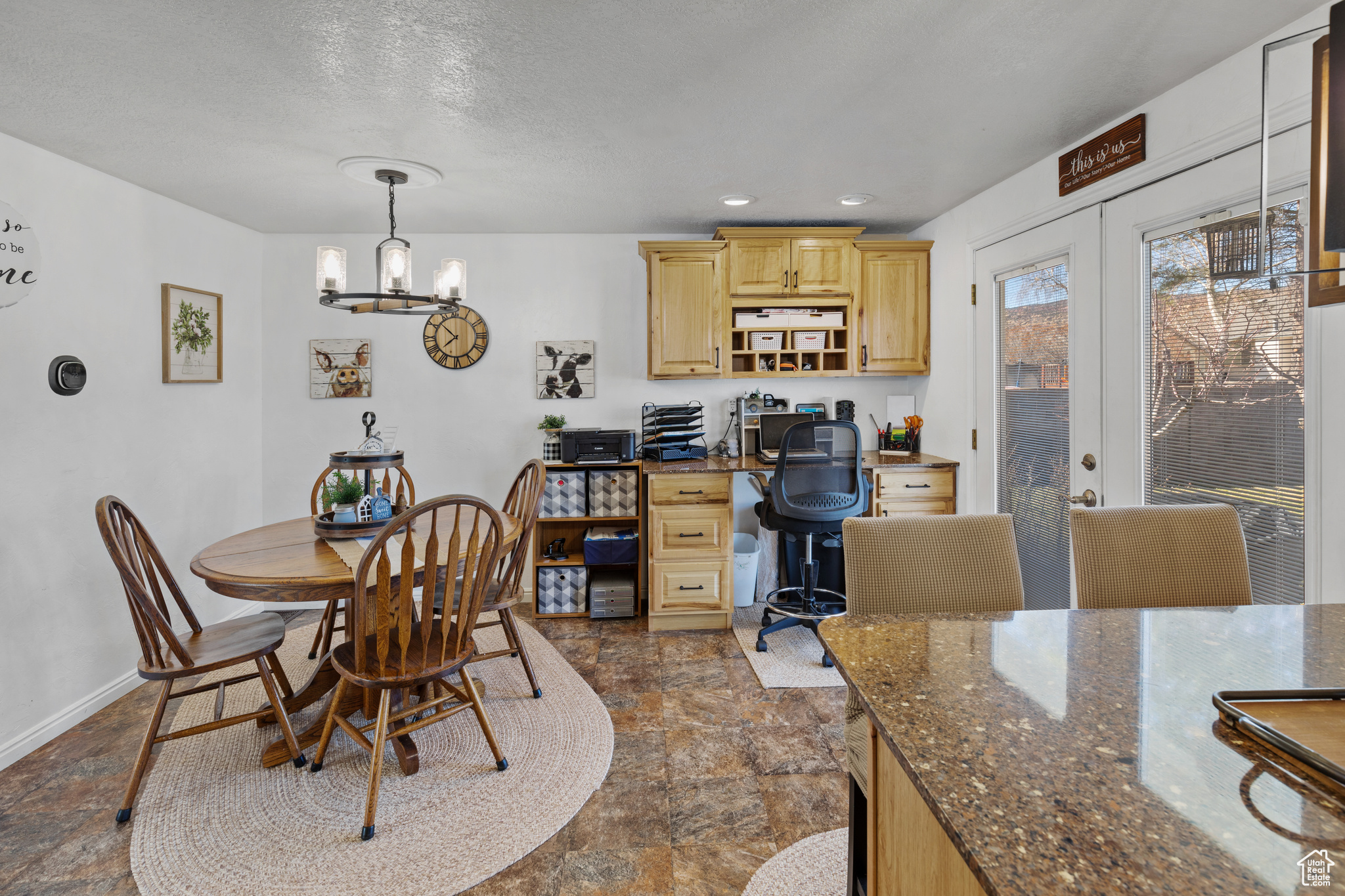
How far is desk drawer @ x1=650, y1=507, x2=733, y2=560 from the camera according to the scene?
351cm

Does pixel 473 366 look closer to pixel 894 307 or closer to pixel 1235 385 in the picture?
pixel 894 307

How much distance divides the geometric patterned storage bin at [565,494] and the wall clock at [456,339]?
0.99 m

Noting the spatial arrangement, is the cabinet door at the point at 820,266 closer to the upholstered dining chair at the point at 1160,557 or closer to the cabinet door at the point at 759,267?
the cabinet door at the point at 759,267

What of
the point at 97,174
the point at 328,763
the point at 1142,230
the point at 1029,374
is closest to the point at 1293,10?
the point at 1142,230

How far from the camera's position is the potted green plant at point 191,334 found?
332 cm

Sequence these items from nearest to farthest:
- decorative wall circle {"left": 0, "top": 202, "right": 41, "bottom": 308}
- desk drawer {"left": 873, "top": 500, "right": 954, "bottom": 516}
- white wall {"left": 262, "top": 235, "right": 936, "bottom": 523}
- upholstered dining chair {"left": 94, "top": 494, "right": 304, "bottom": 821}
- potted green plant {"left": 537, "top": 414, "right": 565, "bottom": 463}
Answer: upholstered dining chair {"left": 94, "top": 494, "right": 304, "bottom": 821}
decorative wall circle {"left": 0, "top": 202, "right": 41, "bottom": 308}
desk drawer {"left": 873, "top": 500, "right": 954, "bottom": 516}
potted green plant {"left": 537, "top": 414, "right": 565, "bottom": 463}
white wall {"left": 262, "top": 235, "right": 936, "bottom": 523}

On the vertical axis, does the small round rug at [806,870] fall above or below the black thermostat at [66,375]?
below

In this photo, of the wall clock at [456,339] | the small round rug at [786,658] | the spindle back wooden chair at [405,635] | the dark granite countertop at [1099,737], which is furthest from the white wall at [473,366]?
the dark granite countertop at [1099,737]

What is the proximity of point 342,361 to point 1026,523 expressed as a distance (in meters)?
3.95

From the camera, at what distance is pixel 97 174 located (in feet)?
9.31

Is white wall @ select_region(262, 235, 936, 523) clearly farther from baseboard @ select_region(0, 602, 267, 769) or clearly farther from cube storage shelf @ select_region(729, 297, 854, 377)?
baseboard @ select_region(0, 602, 267, 769)

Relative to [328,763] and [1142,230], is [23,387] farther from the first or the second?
[1142,230]

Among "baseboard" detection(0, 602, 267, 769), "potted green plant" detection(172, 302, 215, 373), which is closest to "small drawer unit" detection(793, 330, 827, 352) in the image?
"potted green plant" detection(172, 302, 215, 373)

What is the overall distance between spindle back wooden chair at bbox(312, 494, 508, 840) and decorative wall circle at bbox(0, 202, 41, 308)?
180cm
